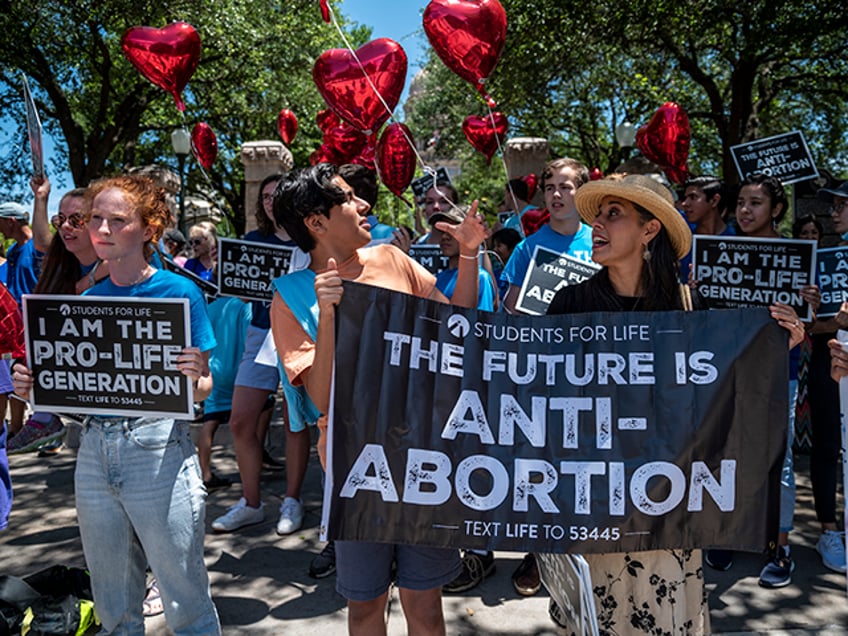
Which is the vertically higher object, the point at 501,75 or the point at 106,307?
the point at 501,75

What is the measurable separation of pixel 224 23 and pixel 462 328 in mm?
14042

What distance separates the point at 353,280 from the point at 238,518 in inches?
112

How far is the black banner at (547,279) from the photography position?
3.78 m

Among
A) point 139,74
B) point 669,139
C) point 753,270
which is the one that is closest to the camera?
point 753,270

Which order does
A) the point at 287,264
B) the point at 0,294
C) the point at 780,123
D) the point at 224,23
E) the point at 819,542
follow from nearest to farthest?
the point at 0,294
the point at 819,542
the point at 287,264
the point at 224,23
the point at 780,123

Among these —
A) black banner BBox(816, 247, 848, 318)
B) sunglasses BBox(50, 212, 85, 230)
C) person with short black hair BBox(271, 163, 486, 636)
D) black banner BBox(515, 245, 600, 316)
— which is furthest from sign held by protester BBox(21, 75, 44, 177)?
black banner BBox(816, 247, 848, 318)

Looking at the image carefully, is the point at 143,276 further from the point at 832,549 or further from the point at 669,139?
the point at 669,139

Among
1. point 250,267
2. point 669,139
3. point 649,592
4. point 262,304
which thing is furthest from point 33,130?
point 669,139

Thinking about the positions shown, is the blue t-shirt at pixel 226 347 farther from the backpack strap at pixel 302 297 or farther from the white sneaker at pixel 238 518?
the backpack strap at pixel 302 297

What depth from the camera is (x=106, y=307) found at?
259cm

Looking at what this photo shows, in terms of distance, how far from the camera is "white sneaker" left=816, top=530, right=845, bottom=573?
4047 millimetres

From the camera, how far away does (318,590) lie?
3.96 metres

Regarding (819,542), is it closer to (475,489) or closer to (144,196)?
(475,489)

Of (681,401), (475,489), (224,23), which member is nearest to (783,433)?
(681,401)
